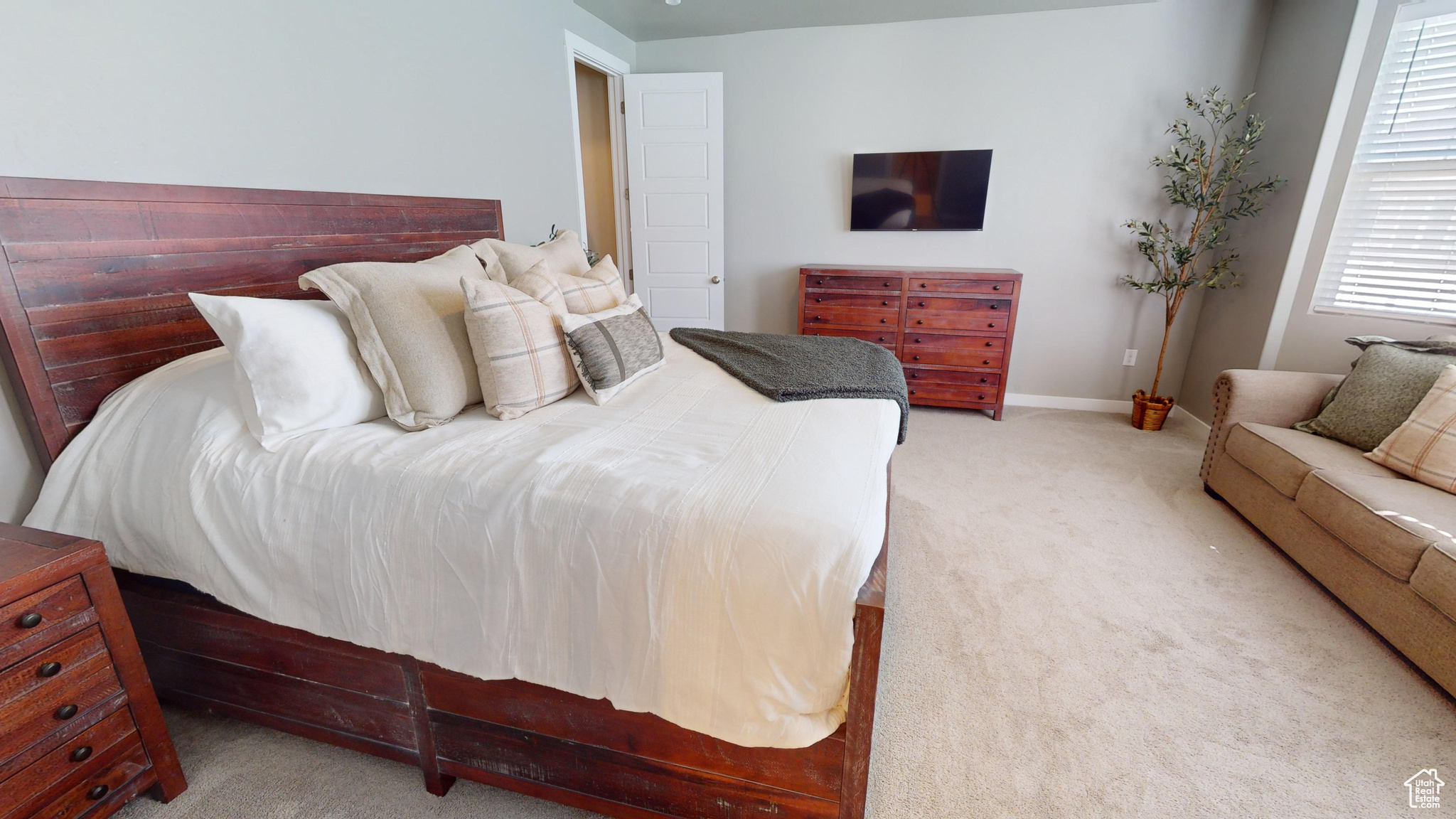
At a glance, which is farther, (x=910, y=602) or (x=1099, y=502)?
(x=1099, y=502)

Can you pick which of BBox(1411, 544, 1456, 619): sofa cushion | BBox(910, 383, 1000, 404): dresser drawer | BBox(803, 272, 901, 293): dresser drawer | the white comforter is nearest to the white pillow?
the white comforter

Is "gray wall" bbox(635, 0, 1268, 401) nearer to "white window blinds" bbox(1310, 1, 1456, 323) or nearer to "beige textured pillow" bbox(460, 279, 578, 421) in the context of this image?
"white window blinds" bbox(1310, 1, 1456, 323)

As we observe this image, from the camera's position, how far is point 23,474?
1354mm

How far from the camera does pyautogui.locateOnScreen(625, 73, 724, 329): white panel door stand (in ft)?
12.5

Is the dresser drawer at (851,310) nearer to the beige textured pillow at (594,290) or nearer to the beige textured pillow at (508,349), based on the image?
the beige textured pillow at (594,290)

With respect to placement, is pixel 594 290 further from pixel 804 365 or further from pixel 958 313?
pixel 958 313

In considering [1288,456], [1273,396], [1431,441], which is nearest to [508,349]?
[1288,456]

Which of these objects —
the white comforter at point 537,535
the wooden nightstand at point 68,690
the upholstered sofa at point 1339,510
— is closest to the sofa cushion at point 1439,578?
the upholstered sofa at point 1339,510

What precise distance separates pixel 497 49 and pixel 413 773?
2826mm

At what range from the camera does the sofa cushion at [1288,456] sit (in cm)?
204

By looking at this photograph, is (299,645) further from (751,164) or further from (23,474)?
(751,164)

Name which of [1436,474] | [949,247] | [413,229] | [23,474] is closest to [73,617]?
[23,474]

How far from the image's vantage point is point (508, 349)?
1.52 metres

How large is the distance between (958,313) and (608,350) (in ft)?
8.94
